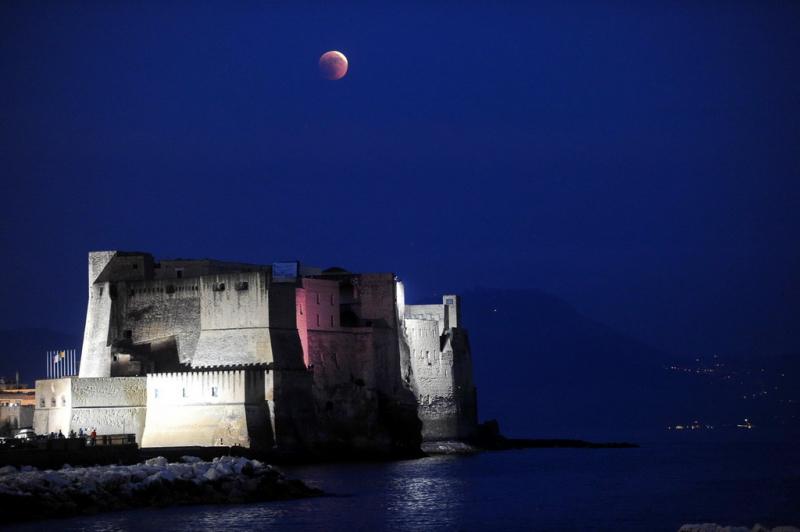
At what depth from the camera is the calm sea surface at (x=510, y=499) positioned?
137 feet

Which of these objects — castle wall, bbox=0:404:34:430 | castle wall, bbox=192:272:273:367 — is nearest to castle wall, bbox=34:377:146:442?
castle wall, bbox=192:272:273:367

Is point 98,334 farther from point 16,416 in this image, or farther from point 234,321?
point 234,321

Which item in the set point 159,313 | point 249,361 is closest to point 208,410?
point 249,361

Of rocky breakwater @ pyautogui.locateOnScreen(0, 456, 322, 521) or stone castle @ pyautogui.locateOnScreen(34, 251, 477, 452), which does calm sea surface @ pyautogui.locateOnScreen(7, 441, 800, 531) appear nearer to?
rocky breakwater @ pyautogui.locateOnScreen(0, 456, 322, 521)

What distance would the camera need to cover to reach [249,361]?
5838 centimetres

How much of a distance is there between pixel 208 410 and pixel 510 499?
39.9 ft

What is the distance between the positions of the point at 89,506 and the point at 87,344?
22.5 m

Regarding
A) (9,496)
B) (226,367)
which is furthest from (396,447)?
(9,496)

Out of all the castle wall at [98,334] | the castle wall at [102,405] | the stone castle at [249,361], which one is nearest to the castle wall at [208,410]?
the stone castle at [249,361]

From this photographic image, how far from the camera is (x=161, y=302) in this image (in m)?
62.4

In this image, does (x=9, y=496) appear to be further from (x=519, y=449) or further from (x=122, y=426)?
(x=519, y=449)

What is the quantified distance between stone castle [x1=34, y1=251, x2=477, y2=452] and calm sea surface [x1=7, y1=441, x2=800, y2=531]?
237 centimetres

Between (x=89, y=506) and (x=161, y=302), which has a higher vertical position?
(x=161, y=302)

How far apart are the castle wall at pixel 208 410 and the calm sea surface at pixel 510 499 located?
2.15 meters
